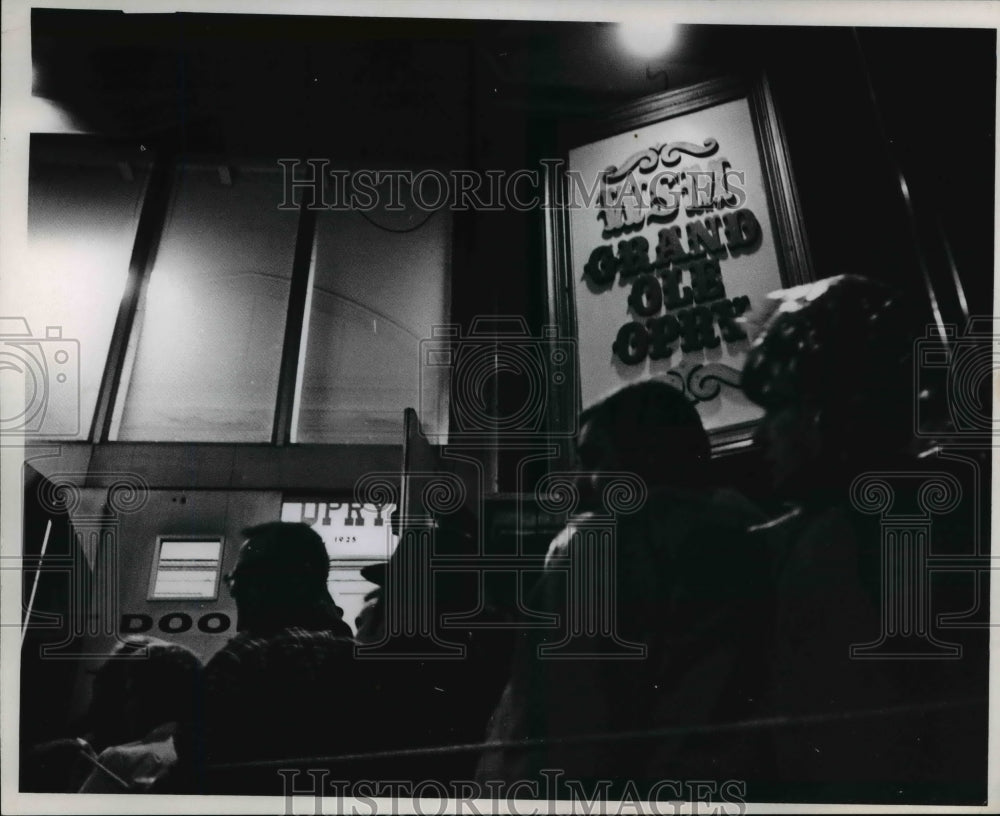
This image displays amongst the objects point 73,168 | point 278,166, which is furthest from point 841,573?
point 73,168

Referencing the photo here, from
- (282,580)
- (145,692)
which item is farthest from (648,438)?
(145,692)

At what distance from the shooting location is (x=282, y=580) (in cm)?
266

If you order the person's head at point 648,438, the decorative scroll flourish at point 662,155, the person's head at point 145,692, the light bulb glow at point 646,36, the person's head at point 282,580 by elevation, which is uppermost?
the light bulb glow at point 646,36

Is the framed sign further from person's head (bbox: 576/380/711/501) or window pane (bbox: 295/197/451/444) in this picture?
window pane (bbox: 295/197/451/444)

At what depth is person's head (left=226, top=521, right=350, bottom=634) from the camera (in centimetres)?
265

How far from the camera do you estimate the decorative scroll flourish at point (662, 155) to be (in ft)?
9.07

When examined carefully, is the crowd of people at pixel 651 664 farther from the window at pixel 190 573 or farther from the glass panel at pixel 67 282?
the glass panel at pixel 67 282

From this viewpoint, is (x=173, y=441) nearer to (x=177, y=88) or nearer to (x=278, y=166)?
(x=278, y=166)

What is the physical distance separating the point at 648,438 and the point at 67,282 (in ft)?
6.01

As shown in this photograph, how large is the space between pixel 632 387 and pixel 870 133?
1.08 meters

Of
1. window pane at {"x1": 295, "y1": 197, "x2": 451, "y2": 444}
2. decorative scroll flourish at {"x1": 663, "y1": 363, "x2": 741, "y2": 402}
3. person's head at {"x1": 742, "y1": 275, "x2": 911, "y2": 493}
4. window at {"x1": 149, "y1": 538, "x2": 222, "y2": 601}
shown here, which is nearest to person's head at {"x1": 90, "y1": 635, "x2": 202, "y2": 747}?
window at {"x1": 149, "y1": 538, "x2": 222, "y2": 601}

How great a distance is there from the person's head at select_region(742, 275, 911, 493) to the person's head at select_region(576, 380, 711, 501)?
0.65ft

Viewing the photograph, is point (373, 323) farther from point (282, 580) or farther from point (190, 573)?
point (190, 573)

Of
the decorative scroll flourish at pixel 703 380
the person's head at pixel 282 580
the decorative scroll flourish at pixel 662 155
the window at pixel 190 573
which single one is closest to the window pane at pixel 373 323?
the person's head at pixel 282 580
